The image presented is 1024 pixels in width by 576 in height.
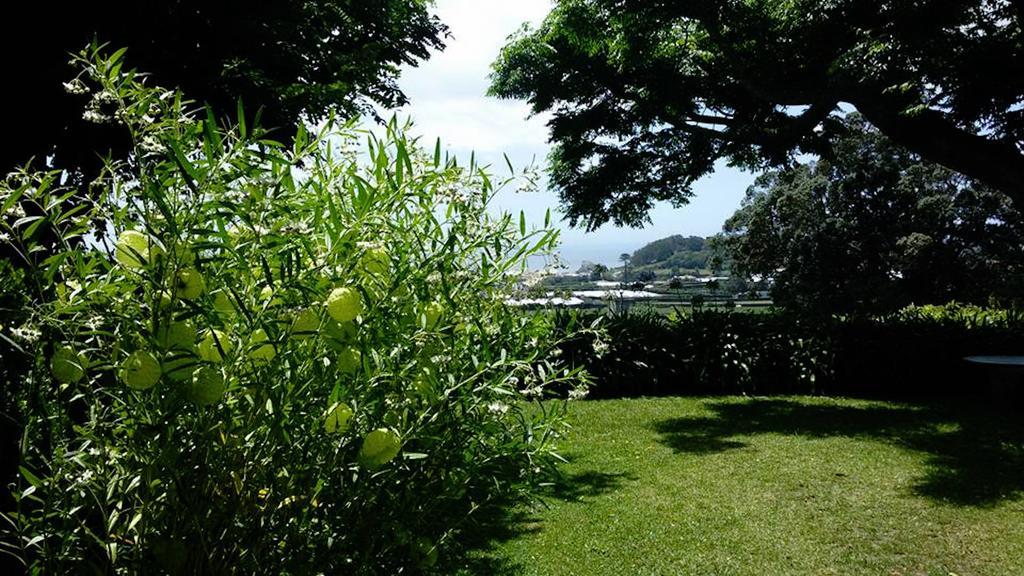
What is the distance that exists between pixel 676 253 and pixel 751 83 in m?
75.9

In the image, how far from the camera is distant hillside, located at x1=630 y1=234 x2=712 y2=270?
3034 inches

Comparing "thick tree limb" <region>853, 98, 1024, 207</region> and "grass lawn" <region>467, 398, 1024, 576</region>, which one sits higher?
"thick tree limb" <region>853, 98, 1024, 207</region>

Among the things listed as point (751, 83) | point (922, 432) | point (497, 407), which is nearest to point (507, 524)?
point (497, 407)

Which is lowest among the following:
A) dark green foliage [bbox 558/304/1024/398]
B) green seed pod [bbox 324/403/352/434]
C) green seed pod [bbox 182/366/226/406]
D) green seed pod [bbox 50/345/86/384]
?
dark green foliage [bbox 558/304/1024/398]

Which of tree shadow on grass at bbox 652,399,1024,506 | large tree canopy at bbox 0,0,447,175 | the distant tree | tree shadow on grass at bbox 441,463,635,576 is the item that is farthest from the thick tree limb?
the distant tree

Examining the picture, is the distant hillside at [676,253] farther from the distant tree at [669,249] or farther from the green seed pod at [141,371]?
the green seed pod at [141,371]

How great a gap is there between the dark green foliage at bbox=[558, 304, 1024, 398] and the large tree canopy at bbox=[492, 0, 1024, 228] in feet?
8.48

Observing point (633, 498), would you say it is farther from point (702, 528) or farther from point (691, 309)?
point (691, 309)

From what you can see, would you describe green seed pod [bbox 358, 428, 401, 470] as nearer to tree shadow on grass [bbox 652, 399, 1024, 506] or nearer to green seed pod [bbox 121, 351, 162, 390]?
green seed pod [bbox 121, 351, 162, 390]

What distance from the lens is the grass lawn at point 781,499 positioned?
4.33m

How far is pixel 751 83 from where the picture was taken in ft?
28.8

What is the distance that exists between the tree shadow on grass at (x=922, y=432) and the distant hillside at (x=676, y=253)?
61.9m

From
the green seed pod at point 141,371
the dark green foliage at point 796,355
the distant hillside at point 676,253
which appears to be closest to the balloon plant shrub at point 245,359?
the green seed pod at point 141,371

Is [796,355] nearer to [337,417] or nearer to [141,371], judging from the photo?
[337,417]
